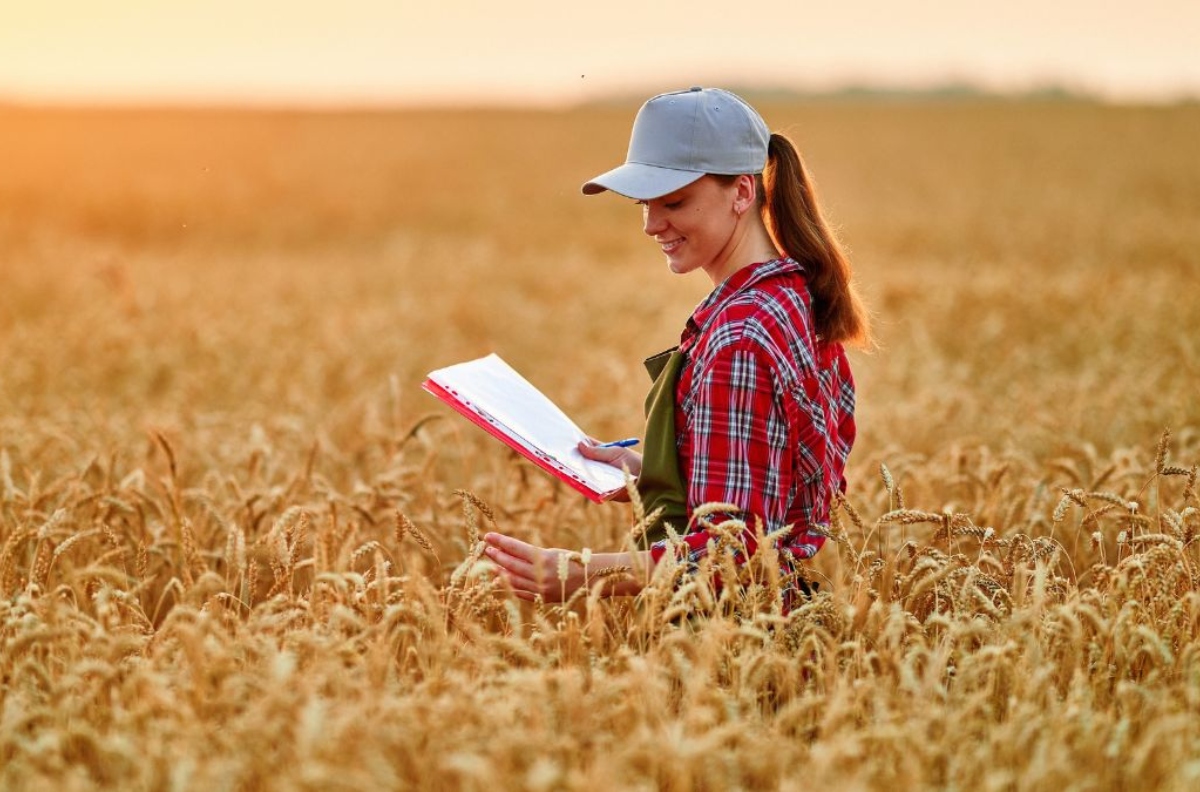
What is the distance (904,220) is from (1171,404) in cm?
1430

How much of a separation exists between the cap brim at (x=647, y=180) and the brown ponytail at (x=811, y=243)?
11.9 inches

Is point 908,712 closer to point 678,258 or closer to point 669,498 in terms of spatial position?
point 669,498

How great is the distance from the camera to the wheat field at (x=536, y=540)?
8.43 feet

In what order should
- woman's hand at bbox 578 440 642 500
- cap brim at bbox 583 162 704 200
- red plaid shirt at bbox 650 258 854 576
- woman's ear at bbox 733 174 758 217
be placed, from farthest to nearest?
1. woman's hand at bbox 578 440 642 500
2. woman's ear at bbox 733 174 758 217
3. cap brim at bbox 583 162 704 200
4. red plaid shirt at bbox 650 258 854 576

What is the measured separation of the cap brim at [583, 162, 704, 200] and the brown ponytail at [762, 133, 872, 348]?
0.99 ft

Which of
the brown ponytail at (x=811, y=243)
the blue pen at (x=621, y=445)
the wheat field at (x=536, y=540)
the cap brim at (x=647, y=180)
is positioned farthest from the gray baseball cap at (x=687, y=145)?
the wheat field at (x=536, y=540)

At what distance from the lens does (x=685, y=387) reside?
3.19 m

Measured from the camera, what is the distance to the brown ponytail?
10.9 ft

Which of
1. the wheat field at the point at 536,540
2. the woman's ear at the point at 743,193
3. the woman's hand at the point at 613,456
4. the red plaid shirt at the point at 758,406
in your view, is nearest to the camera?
the wheat field at the point at 536,540

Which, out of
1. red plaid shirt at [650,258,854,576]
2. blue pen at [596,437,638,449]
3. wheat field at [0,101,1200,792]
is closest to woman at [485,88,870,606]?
red plaid shirt at [650,258,854,576]

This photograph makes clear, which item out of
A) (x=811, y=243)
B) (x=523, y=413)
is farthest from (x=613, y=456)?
(x=811, y=243)

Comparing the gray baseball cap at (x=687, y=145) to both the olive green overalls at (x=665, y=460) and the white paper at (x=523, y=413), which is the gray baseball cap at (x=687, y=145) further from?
the white paper at (x=523, y=413)

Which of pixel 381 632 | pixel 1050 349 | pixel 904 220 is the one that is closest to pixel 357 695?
pixel 381 632

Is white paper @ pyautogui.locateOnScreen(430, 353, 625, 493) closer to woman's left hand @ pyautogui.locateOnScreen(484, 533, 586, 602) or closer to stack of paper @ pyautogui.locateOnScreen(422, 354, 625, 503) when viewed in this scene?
stack of paper @ pyautogui.locateOnScreen(422, 354, 625, 503)
